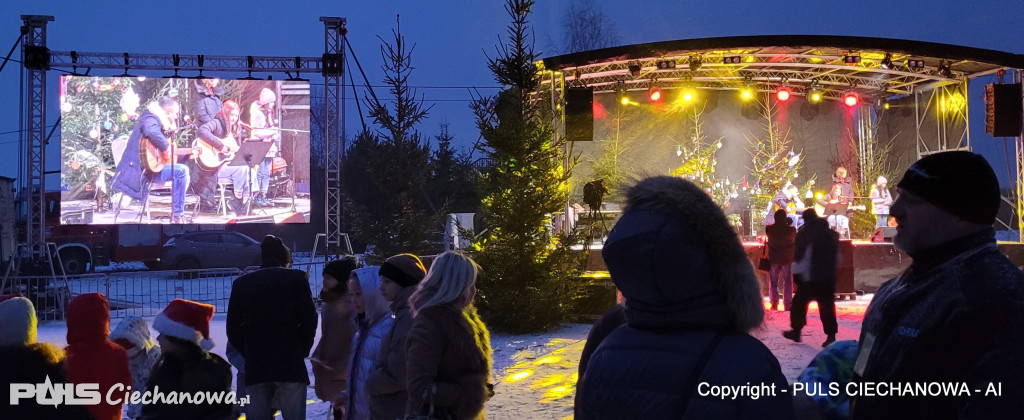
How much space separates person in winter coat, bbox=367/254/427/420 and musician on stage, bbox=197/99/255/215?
41.6ft

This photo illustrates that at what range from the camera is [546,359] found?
907cm

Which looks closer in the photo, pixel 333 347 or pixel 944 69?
pixel 333 347

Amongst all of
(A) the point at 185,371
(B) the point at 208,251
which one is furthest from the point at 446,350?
(B) the point at 208,251

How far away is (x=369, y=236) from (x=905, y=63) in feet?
39.8

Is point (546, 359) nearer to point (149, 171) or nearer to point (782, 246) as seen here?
point (782, 246)

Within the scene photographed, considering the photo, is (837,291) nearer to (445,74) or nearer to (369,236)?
(369,236)

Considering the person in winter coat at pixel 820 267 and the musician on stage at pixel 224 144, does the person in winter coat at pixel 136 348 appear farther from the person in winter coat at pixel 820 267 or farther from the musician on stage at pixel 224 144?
the musician on stage at pixel 224 144

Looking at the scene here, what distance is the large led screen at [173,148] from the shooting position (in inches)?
588

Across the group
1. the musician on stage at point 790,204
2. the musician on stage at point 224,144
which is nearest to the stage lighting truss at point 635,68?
the musician on stage at point 790,204

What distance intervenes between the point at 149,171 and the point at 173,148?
70 cm

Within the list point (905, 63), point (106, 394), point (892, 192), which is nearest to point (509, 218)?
point (106, 394)

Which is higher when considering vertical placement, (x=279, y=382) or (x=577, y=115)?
(x=577, y=115)

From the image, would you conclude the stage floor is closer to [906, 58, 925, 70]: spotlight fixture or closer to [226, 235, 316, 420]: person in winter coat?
[226, 235, 316, 420]: person in winter coat

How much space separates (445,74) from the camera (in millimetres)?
159125
